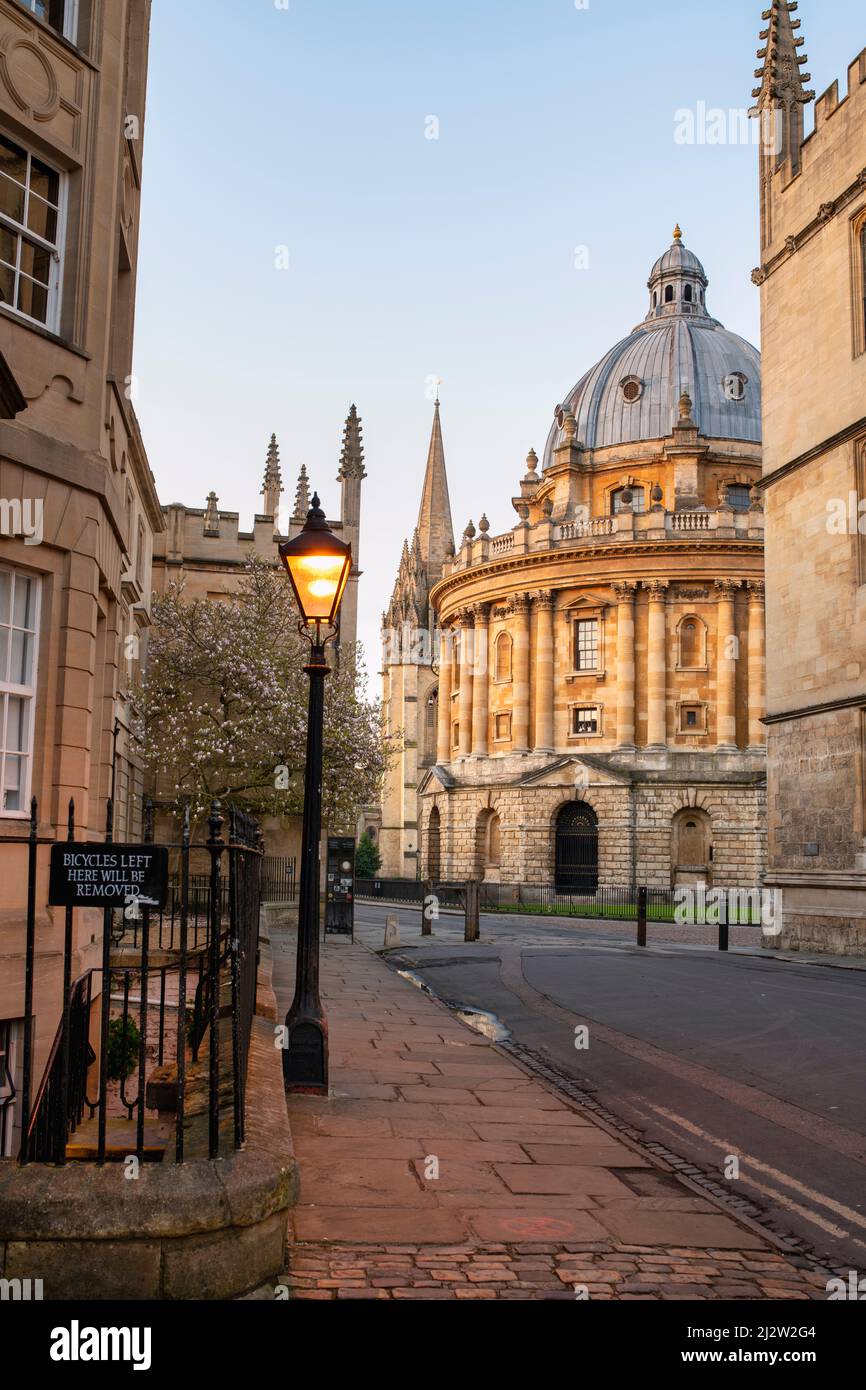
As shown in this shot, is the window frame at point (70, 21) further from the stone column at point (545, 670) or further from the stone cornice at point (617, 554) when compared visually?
the stone column at point (545, 670)

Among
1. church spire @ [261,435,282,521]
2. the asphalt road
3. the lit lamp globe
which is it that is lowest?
the asphalt road

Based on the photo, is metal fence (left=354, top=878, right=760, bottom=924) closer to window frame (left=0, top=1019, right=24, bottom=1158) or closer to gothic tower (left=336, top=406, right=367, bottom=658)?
gothic tower (left=336, top=406, right=367, bottom=658)

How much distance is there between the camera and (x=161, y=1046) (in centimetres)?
590

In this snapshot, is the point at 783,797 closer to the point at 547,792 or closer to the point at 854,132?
the point at 854,132

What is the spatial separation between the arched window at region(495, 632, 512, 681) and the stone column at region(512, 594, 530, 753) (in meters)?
1.16

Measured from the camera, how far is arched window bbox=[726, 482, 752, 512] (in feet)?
195

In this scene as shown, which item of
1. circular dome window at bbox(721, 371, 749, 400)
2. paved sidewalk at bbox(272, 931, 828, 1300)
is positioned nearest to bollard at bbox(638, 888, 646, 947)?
paved sidewalk at bbox(272, 931, 828, 1300)

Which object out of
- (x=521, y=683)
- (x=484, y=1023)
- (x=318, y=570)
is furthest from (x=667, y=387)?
(x=318, y=570)

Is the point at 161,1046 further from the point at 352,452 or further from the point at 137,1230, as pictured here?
the point at 352,452

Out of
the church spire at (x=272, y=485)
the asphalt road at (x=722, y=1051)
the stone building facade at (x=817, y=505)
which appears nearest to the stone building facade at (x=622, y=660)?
the church spire at (x=272, y=485)

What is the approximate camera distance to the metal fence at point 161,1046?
14.5ft

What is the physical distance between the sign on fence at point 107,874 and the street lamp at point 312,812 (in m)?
3.28

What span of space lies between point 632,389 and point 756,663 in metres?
17.5

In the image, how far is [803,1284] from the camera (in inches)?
191
